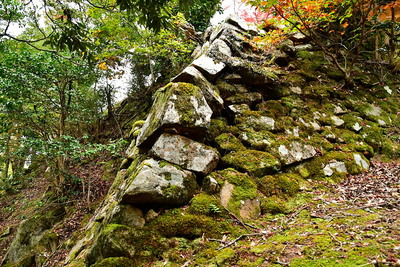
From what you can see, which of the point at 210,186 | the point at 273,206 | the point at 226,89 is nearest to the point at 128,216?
the point at 210,186

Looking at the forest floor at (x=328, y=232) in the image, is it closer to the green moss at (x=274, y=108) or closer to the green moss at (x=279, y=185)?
the green moss at (x=279, y=185)

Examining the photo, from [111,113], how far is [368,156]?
427 inches

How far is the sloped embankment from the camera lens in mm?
3164

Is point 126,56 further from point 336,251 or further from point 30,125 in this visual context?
point 336,251

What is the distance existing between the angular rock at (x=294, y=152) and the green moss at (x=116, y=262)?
368cm

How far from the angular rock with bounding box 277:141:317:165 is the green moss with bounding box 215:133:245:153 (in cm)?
98

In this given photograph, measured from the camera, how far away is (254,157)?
463 centimetres

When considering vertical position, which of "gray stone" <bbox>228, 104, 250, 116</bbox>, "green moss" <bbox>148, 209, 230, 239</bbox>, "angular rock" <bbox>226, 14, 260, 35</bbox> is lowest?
"green moss" <bbox>148, 209, 230, 239</bbox>

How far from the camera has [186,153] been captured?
4160mm

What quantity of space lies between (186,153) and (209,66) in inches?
115

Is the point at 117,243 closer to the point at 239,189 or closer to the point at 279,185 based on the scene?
the point at 239,189

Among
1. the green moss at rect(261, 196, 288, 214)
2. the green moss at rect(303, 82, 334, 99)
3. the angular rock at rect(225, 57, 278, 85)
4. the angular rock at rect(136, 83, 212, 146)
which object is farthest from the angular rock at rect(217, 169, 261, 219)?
the green moss at rect(303, 82, 334, 99)

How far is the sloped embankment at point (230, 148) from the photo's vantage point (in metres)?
3.16

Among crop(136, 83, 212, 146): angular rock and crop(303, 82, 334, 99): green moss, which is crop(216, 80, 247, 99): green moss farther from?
crop(303, 82, 334, 99): green moss
